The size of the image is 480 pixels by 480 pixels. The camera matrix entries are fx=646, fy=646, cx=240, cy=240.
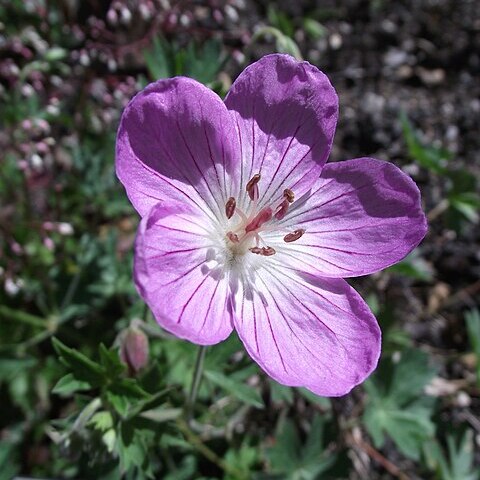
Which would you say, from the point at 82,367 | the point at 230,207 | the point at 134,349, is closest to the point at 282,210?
the point at 230,207

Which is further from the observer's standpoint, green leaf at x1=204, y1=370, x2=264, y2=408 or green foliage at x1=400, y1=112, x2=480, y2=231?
green foliage at x1=400, y1=112, x2=480, y2=231

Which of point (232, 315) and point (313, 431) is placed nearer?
point (232, 315)

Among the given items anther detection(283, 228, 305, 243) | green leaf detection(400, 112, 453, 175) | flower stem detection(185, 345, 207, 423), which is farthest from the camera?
green leaf detection(400, 112, 453, 175)

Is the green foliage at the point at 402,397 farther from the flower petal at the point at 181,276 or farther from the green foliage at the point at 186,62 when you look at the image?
the green foliage at the point at 186,62

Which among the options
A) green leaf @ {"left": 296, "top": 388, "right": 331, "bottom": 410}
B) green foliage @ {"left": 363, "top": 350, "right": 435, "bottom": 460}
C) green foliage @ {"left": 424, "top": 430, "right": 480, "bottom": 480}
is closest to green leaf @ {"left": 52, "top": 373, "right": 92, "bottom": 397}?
green leaf @ {"left": 296, "top": 388, "right": 331, "bottom": 410}

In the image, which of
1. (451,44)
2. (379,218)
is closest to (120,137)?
(379,218)

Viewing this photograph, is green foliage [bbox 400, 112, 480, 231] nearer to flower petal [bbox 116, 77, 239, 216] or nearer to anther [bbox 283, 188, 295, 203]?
anther [bbox 283, 188, 295, 203]

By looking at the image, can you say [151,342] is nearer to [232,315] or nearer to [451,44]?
[232,315]
